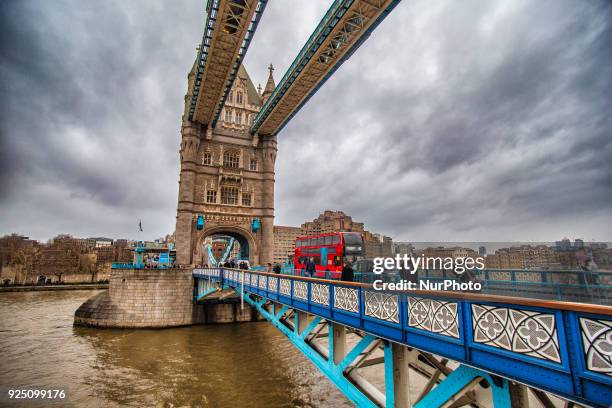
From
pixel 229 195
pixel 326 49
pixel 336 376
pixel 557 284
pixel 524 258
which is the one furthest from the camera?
pixel 229 195

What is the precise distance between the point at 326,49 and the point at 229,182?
1737cm

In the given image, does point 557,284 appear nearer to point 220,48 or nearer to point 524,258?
point 524,258

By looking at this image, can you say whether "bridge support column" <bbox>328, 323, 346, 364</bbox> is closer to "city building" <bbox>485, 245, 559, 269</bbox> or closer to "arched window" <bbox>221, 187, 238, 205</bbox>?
"city building" <bbox>485, 245, 559, 269</bbox>

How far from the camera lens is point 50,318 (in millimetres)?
30078

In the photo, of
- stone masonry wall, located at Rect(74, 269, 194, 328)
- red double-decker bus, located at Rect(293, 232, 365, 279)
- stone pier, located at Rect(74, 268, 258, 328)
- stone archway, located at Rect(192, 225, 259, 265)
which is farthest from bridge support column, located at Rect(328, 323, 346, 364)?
stone archway, located at Rect(192, 225, 259, 265)

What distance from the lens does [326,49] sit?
2341cm

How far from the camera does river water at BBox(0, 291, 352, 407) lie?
1284 cm

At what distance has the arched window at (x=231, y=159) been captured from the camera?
115 feet

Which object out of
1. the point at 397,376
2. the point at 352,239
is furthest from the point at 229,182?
the point at 397,376

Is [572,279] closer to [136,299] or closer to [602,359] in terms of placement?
[602,359]

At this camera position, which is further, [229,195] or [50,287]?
[50,287]

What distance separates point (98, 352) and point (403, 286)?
68.6 ft

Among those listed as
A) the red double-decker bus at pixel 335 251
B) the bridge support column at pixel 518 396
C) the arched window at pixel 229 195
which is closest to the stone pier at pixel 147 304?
the arched window at pixel 229 195

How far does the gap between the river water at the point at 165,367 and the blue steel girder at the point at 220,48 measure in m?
20.5
